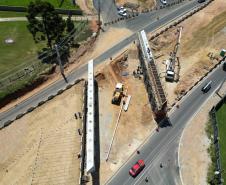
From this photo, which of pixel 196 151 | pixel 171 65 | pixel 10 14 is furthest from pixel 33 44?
pixel 196 151

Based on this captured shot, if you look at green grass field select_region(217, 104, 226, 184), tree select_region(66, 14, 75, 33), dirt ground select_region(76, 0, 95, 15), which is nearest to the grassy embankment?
tree select_region(66, 14, 75, 33)

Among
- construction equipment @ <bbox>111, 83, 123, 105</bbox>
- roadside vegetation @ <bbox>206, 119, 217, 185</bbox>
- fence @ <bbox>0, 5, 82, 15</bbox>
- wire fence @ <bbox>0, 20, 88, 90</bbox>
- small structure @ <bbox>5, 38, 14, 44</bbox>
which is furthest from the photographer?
fence @ <bbox>0, 5, 82, 15</bbox>

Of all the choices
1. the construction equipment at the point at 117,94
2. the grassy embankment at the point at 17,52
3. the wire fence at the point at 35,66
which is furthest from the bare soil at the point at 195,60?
the grassy embankment at the point at 17,52

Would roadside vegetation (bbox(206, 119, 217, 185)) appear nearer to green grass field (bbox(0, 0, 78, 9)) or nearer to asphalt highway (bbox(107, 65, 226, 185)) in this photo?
asphalt highway (bbox(107, 65, 226, 185))

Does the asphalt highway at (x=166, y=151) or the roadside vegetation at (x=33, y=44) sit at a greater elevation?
the roadside vegetation at (x=33, y=44)

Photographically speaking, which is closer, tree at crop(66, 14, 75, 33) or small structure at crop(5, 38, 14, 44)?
tree at crop(66, 14, 75, 33)

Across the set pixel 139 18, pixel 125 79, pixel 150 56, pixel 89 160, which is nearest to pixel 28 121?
pixel 89 160

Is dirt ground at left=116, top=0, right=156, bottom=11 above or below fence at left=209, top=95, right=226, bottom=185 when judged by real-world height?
above

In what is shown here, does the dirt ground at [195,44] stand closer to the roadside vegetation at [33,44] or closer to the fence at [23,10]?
the roadside vegetation at [33,44]

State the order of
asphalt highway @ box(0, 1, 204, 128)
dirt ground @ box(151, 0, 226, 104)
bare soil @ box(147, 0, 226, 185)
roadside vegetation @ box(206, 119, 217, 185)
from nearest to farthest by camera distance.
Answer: roadside vegetation @ box(206, 119, 217, 185), bare soil @ box(147, 0, 226, 185), asphalt highway @ box(0, 1, 204, 128), dirt ground @ box(151, 0, 226, 104)
